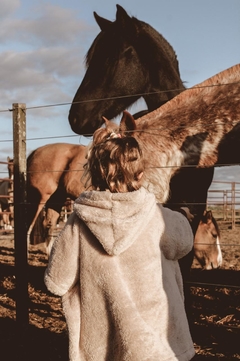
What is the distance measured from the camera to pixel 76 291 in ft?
6.19

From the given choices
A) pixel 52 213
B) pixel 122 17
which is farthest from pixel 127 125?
pixel 52 213

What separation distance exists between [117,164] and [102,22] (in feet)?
13.2

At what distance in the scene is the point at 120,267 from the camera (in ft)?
5.84

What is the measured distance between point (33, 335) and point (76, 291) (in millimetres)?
1869

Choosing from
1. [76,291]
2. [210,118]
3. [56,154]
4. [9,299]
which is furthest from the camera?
[56,154]

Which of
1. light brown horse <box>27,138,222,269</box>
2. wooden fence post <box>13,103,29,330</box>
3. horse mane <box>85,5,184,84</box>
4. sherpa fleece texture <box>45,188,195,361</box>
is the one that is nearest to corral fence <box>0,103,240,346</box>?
wooden fence post <box>13,103,29,330</box>

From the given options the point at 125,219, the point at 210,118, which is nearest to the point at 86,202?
the point at 125,219

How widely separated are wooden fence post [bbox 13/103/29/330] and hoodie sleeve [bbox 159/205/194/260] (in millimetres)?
1710

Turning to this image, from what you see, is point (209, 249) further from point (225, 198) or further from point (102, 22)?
point (225, 198)

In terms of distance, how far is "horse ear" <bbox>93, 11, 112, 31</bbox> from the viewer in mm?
5277

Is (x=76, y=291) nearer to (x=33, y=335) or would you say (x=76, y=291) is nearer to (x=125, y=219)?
(x=125, y=219)

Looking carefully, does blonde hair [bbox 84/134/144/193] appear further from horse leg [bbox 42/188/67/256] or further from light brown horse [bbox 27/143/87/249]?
horse leg [bbox 42/188/67/256]

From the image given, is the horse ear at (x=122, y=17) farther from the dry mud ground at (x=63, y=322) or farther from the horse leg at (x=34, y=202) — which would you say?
the horse leg at (x=34, y=202)

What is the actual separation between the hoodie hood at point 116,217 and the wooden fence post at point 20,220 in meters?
1.63
